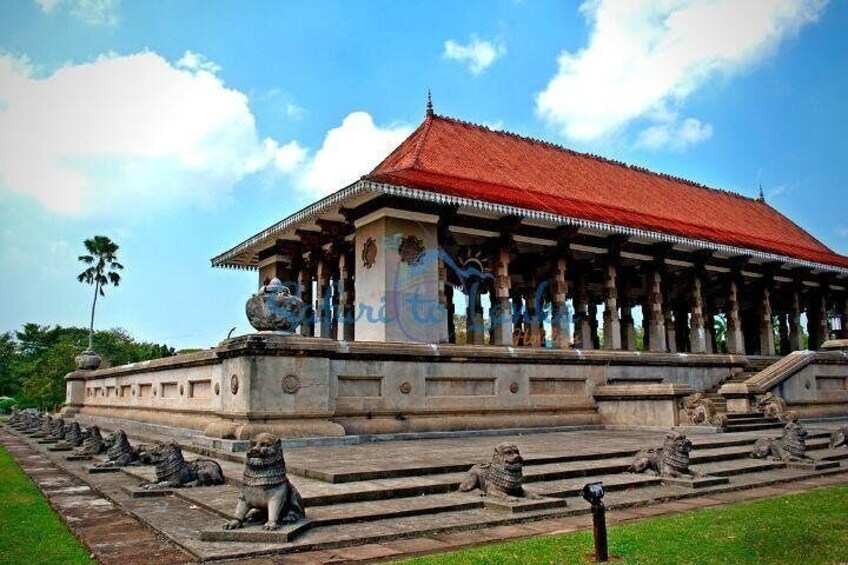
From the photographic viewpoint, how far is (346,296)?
2088cm

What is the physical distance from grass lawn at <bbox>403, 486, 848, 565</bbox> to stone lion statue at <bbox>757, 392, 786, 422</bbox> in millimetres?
9034

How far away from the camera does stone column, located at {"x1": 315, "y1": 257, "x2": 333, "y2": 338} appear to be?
2234 centimetres

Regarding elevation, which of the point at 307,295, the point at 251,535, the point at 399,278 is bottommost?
the point at 251,535

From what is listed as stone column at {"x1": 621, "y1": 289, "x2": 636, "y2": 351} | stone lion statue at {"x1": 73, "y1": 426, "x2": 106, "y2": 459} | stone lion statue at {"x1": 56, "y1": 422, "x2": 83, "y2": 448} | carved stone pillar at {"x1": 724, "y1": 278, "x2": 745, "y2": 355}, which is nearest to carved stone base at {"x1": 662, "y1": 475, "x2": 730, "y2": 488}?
stone lion statue at {"x1": 73, "y1": 426, "x2": 106, "y2": 459}

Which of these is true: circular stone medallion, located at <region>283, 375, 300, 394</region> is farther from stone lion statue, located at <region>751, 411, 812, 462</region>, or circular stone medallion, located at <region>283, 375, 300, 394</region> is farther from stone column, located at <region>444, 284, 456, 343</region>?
stone column, located at <region>444, 284, 456, 343</region>

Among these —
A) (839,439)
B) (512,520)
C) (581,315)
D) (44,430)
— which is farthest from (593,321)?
(512,520)

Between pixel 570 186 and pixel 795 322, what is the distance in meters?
14.0

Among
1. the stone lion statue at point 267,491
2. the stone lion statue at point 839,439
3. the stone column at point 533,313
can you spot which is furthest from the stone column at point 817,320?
the stone lion statue at point 267,491

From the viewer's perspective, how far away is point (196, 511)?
6285 millimetres

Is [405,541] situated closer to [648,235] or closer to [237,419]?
[237,419]

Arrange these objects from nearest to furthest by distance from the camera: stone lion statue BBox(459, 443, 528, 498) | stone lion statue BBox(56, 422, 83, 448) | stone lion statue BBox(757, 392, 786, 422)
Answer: stone lion statue BBox(459, 443, 528, 498) → stone lion statue BBox(56, 422, 83, 448) → stone lion statue BBox(757, 392, 786, 422)

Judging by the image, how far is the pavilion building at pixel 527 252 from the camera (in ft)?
57.6

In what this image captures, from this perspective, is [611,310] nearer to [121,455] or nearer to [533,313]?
[533,313]

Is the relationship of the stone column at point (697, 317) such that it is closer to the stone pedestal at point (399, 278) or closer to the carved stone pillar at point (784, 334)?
the carved stone pillar at point (784, 334)
